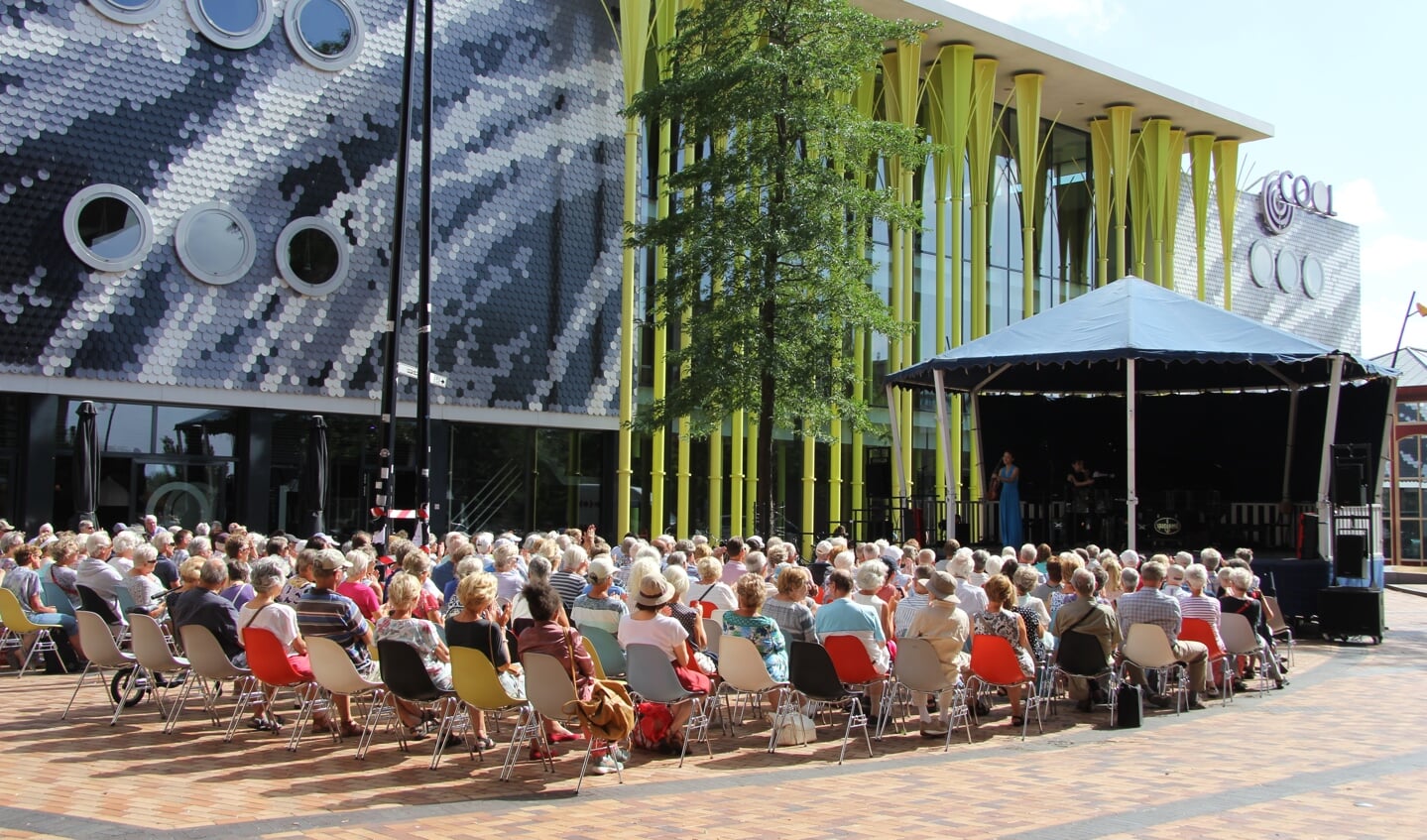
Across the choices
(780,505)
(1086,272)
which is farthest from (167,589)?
(1086,272)

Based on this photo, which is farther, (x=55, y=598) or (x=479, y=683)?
(x=55, y=598)

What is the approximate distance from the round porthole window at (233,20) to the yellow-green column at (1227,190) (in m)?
27.5

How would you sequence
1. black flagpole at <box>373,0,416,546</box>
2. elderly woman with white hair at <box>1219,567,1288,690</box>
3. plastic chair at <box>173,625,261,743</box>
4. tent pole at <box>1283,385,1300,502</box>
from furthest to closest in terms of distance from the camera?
tent pole at <box>1283,385,1300,502</box> → black flagpole at <box>373,0,416,546</box> → elderly woman with white hair at <box>1219,567,1288,690</box> → plastic chair at <box>173,625,261,743</box>

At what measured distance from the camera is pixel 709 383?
19578mm

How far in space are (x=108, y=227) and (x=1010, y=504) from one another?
14579 mm

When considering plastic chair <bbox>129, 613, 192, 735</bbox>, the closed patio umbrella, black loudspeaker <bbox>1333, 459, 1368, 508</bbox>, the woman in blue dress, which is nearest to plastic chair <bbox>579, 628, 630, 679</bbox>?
plastic chair <bbox>129, 613, 192, 735</bbox>

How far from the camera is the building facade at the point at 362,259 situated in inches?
773

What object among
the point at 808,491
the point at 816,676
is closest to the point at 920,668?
the point at 816,676

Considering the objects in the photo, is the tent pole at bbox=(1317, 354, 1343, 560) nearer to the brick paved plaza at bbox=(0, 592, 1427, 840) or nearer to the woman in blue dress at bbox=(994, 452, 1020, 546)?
the woman in blue dress at bbox=(994, 452, 1020, 546)

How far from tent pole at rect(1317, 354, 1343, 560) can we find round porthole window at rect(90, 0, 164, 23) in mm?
18131

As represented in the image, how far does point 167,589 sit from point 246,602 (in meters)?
3.32

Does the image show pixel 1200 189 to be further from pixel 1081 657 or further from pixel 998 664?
pixel 998 664

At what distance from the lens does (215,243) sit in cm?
2080

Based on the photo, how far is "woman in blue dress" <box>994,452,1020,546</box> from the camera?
20016 millimetres
